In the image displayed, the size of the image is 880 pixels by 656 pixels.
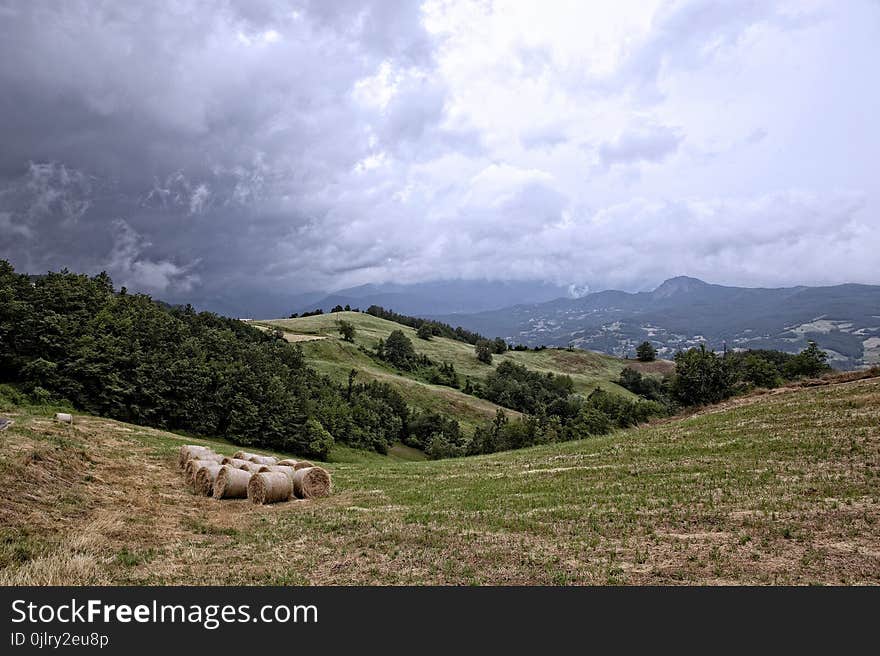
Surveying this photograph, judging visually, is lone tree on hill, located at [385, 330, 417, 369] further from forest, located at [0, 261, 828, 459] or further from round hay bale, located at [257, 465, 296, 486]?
round hay bale, located at [257, 465, 296, 486]

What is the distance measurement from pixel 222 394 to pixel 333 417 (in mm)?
20558

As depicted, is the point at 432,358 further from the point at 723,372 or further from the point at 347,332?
the point at 723,372

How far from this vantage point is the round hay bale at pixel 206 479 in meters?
20.5

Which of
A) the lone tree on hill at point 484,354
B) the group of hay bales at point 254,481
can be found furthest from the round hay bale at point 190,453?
the lone tree on hill at point 484,354

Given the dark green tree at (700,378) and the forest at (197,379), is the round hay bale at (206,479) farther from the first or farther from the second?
the dark green tree at (700,378)

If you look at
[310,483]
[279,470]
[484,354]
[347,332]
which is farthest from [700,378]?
[347,332]

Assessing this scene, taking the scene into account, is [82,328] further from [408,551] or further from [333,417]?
[408,551]

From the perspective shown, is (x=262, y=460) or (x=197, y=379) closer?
(x=262, y=460)

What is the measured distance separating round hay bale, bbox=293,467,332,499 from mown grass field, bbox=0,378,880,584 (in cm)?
88

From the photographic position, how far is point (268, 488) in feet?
64.1

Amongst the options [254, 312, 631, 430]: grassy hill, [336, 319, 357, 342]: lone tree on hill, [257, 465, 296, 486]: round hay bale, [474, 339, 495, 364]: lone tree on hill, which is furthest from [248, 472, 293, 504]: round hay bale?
[474, 339, 495, 364]: lone tree on hill

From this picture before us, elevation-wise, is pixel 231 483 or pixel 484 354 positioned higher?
pixel 231 483

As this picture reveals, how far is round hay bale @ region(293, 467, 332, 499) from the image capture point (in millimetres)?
21156

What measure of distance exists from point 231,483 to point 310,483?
3.27 meters
